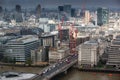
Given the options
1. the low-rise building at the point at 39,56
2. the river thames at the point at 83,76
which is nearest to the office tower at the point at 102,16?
the low-rise building at the point at 39,56

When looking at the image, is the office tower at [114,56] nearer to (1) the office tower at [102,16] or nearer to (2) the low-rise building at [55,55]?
(2) the low-rise building at [55,55]

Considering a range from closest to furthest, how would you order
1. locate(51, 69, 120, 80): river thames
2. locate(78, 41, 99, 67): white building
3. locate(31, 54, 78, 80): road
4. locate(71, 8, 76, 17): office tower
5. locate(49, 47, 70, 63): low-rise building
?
locate(31, 54, 78, 80): road < locate(51, 69, 120, 80): river thames < locate(78, 41, 99, 67): white building < locate(49, 47, 70, 63): low-rise building < locate(71, 8, 76, 17): office tower

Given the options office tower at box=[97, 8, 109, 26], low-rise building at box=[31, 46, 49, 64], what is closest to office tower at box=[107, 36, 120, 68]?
low-rise building at box=[31, 46, 49, 64]

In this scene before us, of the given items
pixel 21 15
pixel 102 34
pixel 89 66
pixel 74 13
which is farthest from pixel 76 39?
pixel 74 13

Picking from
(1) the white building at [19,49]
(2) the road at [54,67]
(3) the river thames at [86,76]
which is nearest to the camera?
(2) the road at [54,67]

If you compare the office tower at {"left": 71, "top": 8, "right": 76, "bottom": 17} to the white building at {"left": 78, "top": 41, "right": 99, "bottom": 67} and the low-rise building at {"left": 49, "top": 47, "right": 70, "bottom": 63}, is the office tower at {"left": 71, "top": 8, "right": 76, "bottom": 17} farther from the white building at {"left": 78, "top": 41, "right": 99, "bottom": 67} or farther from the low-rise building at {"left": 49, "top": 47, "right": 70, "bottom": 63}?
the white building at {"left": 78, "top": 41, "right": 99, "bottom": 67}

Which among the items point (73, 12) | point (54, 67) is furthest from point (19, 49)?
point (73, 12)

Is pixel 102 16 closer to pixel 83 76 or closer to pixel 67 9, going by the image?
pixel 67 9

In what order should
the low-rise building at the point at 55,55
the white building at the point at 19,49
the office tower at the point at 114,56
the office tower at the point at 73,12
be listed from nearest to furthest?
the office tower at the point at 114,56, the low-rise building at the point at 55,55, the white building at the point at 19,49, the office tower at the point at 73,12

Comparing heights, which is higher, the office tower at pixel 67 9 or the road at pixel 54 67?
the office tower at pixel 67 9
